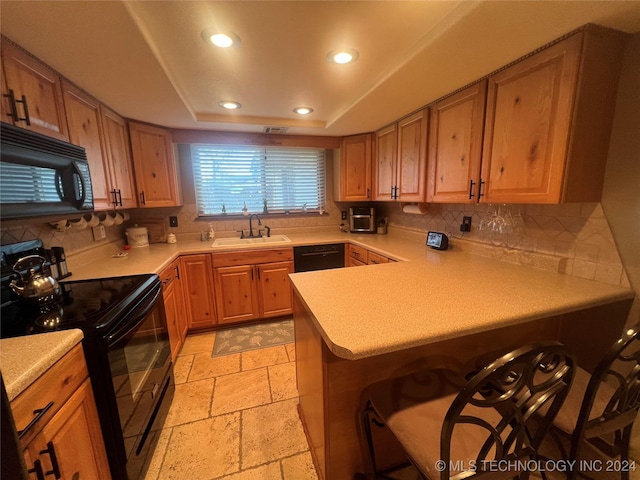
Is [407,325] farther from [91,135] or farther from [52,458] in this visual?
[91,135]

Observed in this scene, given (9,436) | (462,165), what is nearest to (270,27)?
(462,165)

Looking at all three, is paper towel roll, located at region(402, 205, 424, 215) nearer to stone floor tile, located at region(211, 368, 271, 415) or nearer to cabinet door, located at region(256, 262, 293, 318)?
cabinet door, located at region(256, 262, 293, 318)

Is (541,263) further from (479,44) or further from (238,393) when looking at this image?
(238,393)

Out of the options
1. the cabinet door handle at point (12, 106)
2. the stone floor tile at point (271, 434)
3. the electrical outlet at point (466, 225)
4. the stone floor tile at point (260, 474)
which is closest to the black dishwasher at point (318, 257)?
the electrical outlet at point (466, 225)

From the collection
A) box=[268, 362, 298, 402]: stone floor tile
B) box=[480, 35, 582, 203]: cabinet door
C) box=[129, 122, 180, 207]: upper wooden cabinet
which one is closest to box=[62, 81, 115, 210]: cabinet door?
box=[129, 122, 180, 207]: upper wooden cabinet

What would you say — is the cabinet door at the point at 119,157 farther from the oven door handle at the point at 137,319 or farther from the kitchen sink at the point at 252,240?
the oven door handle at the point at 137,319

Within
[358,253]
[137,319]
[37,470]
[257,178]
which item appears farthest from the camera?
[257,178]

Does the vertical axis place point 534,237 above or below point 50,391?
above

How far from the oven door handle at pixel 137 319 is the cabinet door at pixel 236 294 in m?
1.00

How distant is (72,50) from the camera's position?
126cm

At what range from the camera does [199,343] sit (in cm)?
254

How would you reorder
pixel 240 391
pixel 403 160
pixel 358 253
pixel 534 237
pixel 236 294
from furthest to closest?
1. pixel 358 253
2. pixel 236 294
3. pixel 403 160
4. pixel 240 391
5. pixel 534 237

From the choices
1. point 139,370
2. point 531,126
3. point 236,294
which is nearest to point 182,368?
point 236,294

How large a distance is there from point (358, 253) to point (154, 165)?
89.3 inches
